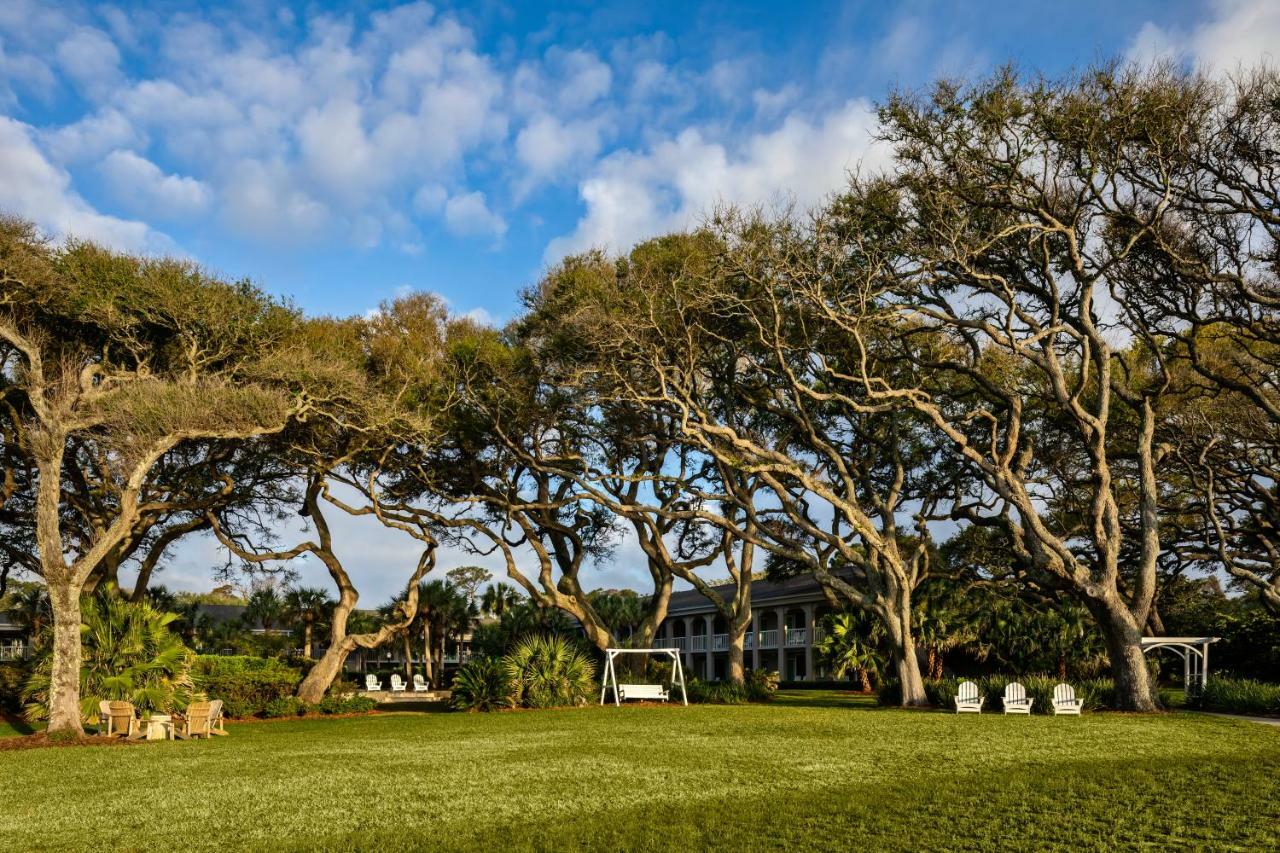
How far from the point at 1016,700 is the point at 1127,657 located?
2533 millimetres

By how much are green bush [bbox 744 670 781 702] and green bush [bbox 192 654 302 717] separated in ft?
42.1

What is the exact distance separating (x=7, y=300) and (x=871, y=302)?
18407 millimetres

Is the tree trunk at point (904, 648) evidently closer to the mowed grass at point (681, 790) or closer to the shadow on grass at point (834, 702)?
the shadow on grass at point (834, 702)

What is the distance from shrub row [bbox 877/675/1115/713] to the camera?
70.5ft

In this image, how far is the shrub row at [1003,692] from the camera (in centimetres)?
2148

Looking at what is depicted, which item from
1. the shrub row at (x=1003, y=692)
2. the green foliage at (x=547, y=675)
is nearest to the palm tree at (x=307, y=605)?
the green foliage at (x=547, y=675)

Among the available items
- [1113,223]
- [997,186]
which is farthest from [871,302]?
[1113,223]

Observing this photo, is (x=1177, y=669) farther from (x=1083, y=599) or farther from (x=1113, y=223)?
(x=1113, y=223)

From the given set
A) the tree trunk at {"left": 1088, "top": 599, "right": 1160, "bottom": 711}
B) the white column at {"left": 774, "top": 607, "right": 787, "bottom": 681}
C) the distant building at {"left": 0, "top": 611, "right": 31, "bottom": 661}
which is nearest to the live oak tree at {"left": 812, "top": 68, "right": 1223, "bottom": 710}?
the tree trunk at {"left": 1088, "top": 599, "right": 1160, "bottom": 711}

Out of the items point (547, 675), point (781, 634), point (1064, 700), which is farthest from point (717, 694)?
point (781, 634)

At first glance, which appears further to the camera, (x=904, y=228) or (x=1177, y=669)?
(x=1177, y=669)

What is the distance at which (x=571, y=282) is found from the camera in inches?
1014

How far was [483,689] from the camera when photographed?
2662 cm

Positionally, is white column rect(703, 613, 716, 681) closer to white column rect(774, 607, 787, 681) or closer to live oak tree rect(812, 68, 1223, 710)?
white column rect(774, 607, 787, 681)
